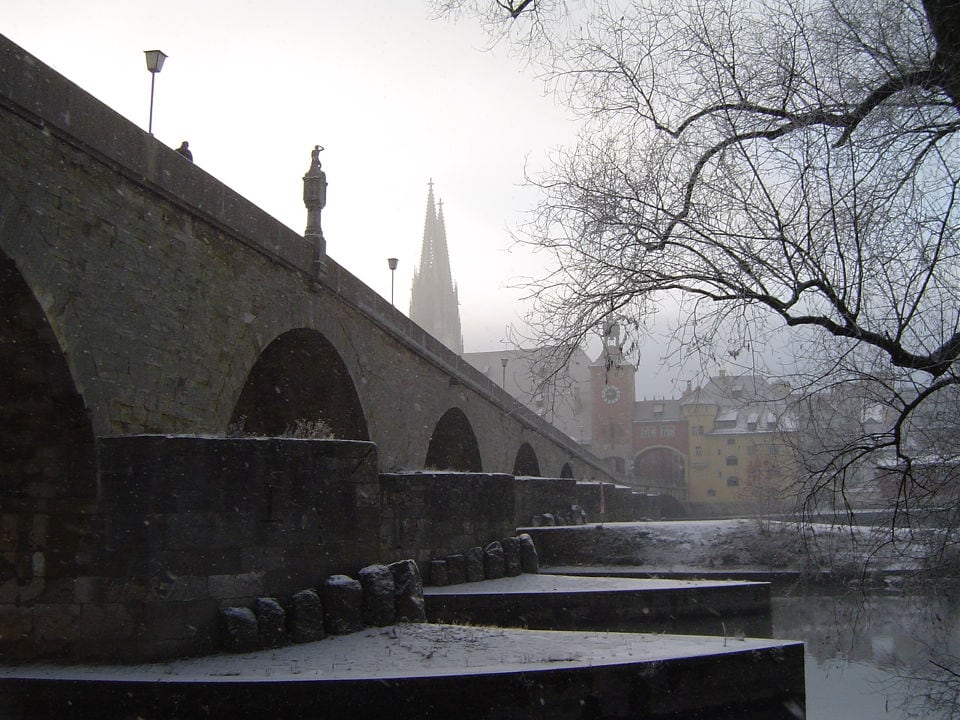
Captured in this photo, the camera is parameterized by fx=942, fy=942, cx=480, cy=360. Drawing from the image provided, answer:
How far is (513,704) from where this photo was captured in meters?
6.01

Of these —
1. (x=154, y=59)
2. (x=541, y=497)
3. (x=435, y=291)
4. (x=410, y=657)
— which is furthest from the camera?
(x=435, y=291)

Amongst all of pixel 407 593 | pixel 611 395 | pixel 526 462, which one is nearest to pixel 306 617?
pixel 407 593

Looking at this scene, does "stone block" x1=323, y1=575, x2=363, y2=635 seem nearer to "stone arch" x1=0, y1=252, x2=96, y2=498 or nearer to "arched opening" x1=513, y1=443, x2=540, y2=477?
"stone arch" x1=0, y1=252, x2=96, y2=498

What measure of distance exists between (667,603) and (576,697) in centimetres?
452

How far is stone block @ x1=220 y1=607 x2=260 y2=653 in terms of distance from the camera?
7.09 m

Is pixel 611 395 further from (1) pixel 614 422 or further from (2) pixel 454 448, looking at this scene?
(2) pixel 454 448

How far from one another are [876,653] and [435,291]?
86.2 meters

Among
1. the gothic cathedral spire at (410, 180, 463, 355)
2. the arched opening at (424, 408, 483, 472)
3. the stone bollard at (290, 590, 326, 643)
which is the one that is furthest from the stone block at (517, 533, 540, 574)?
the gothic cathedral spire at (410, 180, 463, 355)

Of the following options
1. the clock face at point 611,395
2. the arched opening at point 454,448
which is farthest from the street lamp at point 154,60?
the clock face at point 611,395

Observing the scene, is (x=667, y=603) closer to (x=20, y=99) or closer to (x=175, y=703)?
(x=175, y=703)

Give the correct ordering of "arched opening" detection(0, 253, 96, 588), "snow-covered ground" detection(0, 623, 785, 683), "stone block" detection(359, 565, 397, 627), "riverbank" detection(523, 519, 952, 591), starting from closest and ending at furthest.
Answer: "snow-covered ground" detection(0, 623, 785, 683) → "arched opening" detection(0, 253, 96, 588) → "stone block" detection(359, 565, 397, 627) → "riverbank" detection(523, 519, 952, 591)

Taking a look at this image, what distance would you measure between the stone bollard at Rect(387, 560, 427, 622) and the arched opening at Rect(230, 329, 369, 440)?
579 cm

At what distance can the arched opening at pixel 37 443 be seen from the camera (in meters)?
7.26

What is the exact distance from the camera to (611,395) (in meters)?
76.1
